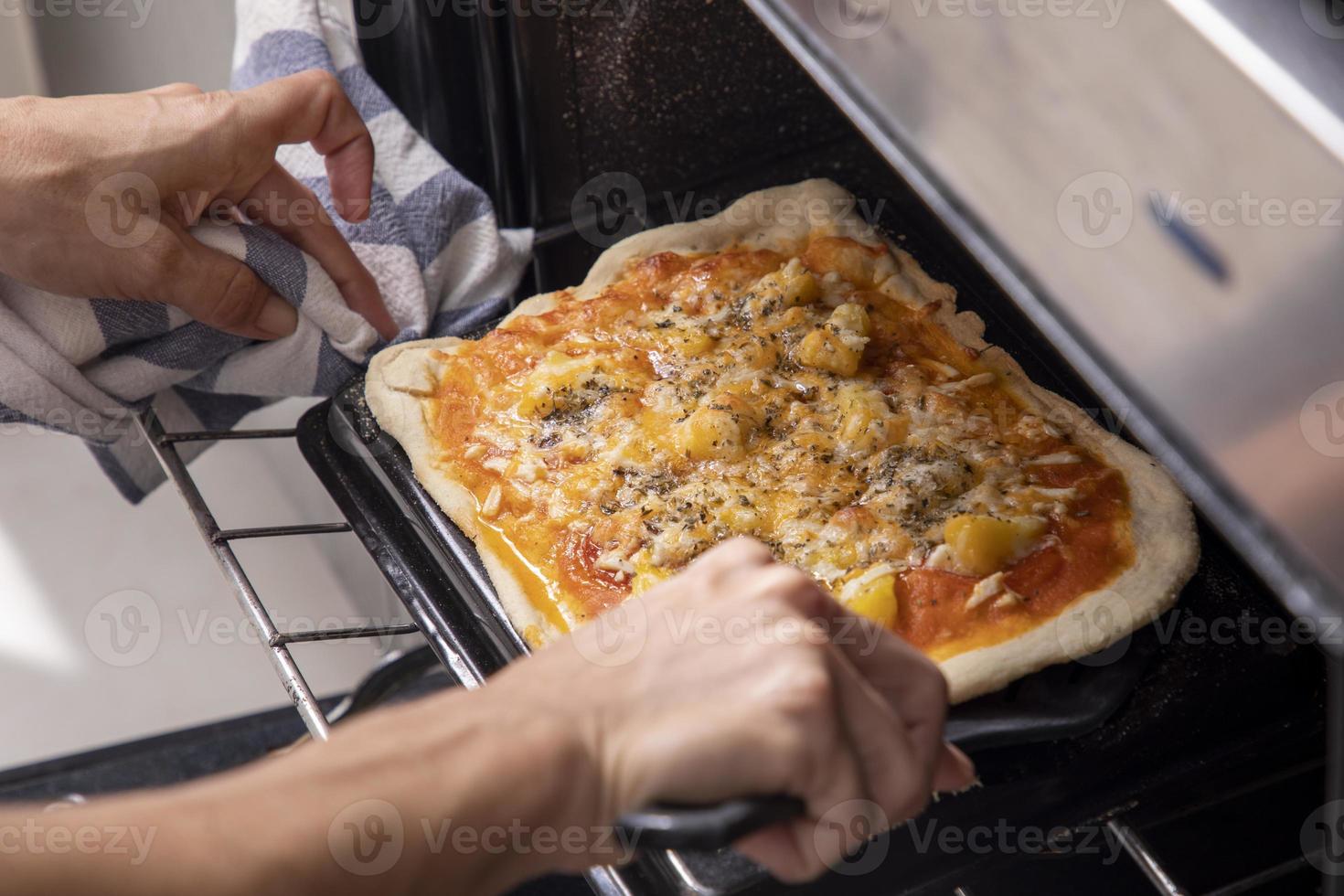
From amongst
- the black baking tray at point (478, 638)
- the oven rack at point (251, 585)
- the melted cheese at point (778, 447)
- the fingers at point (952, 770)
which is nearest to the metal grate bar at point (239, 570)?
the oven rack at point (251, 585)

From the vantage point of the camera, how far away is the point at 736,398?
52.3 inches

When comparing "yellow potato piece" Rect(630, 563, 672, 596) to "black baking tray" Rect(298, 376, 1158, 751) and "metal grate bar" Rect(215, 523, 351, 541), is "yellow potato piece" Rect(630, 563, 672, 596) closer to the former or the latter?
"black baking tray" Rect(298, 376, 1158, 751)

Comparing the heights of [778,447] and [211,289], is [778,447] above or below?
below

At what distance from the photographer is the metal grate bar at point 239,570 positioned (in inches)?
44.7

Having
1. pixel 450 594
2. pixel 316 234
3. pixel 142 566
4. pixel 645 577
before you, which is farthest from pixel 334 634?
pixel 142 566

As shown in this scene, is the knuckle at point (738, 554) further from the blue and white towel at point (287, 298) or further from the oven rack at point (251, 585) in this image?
the blue and white towel at point (287, 298)

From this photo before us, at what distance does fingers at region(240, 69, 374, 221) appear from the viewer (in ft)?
4.66

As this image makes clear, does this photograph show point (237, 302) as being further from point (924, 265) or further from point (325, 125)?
point (924, 265)

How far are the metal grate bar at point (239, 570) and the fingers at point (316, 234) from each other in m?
0.19

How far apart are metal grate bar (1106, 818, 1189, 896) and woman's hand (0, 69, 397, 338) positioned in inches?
41.5

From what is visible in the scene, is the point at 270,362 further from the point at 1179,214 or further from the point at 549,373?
the point at 1179,214

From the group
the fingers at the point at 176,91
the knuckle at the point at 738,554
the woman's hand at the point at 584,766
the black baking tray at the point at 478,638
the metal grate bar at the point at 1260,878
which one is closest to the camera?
the woman's hand at the point at 584,766

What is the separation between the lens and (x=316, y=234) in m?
1.50

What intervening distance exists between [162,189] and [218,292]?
0.41 ft
